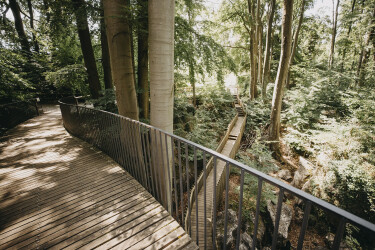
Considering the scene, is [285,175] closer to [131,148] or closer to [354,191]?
[354,191]

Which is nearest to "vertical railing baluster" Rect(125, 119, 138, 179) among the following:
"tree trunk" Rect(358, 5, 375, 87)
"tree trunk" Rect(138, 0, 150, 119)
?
"tree trunk" Rect(138, 0, 150, 119)

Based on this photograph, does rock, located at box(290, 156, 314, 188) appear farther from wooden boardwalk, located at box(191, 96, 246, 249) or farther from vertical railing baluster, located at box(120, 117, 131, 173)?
vertical railing baluster, located at box(120, 117, 131, 173)

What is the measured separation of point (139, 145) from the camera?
3387 millimetres

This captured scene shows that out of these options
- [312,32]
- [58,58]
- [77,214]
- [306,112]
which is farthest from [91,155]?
[312,32]

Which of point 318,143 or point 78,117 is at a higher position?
point 78,117

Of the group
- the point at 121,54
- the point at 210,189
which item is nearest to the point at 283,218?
the point at 210,189

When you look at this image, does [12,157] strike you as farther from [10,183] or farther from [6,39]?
[6,39]

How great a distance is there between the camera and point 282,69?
8.40 meters

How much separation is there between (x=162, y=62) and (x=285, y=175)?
330 inches

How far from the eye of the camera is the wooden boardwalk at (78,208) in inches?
97.5

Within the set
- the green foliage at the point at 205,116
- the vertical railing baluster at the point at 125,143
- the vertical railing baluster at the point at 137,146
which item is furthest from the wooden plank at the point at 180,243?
the green foliage at the point at 205,116

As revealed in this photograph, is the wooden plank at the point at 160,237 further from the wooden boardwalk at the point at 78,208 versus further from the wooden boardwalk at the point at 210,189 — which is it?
the wooden boardwalk at the point at 210,189

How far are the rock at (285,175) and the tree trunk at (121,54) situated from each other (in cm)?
753

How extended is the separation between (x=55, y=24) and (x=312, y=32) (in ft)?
89.6
